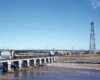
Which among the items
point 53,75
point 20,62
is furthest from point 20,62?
point 53,75

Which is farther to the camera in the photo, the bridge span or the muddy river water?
the bridge span

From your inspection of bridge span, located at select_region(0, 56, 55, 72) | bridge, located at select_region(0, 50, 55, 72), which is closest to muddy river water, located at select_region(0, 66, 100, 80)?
bridge span, located at select_region(0, 56, 55, 72)

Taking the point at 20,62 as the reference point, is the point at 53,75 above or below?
below

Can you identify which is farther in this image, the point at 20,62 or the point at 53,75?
the point at 20,62

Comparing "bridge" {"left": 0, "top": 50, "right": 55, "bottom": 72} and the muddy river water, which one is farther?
"bridge" {"left": 0, "top": 50, "right": 55, "bottom": 72}

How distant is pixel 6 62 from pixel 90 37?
275 feet

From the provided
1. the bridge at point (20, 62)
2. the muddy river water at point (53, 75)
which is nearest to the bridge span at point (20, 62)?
the bridge at point (20, 62)

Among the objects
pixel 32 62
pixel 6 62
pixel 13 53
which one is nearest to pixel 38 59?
pixel 32 62

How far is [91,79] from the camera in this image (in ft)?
142

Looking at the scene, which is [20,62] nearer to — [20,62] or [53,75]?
[20,62]

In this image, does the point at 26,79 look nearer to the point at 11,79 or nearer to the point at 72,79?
the point at 11,79

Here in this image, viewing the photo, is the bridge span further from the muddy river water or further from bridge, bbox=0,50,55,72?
the muddy river water

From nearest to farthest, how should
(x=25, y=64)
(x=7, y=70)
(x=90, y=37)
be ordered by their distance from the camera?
(x=7, y=70) → (x=25, y=64) → (x=90, y=37)

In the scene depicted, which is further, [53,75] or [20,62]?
[20,62]
